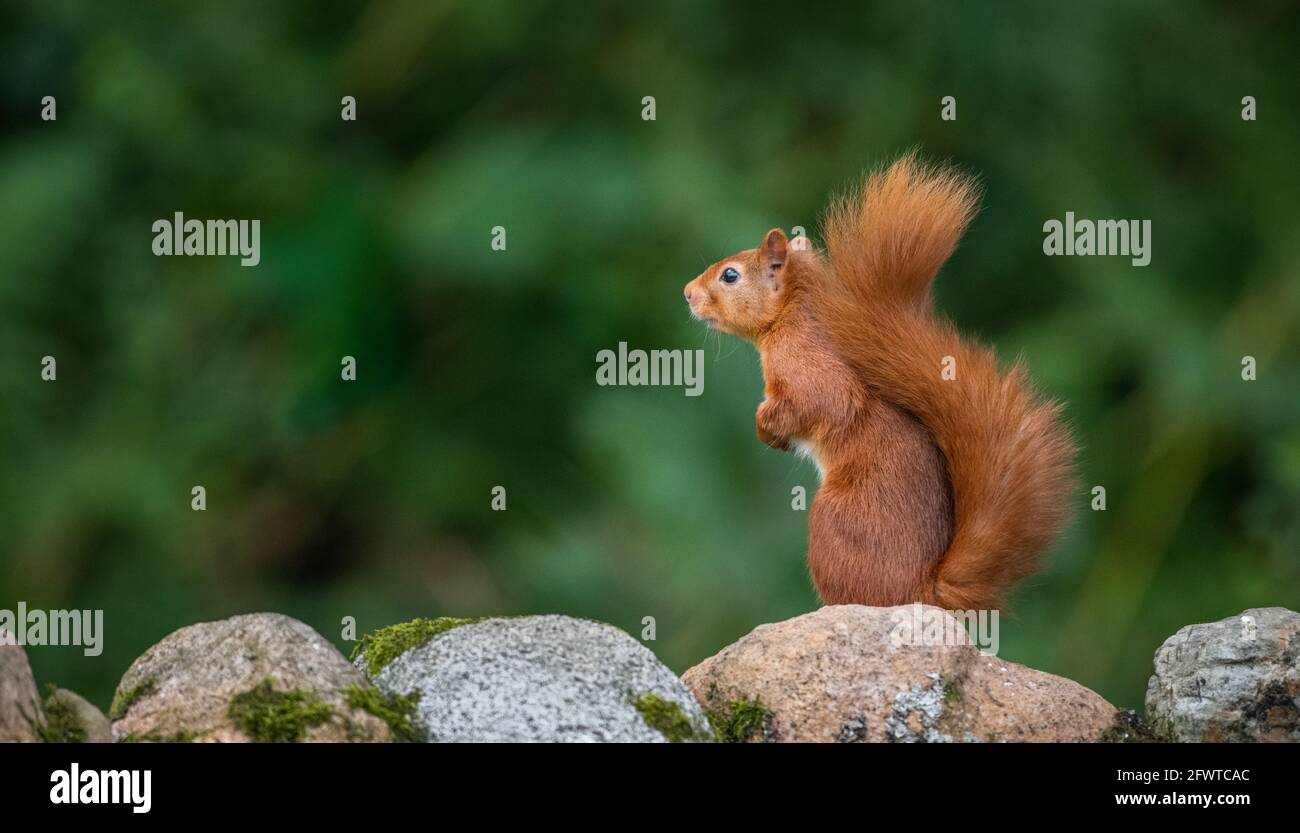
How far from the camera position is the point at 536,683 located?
2.50m

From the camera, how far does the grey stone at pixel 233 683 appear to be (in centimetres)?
242

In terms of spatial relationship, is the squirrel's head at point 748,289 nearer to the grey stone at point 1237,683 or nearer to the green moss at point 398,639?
the green moss at point 398,639

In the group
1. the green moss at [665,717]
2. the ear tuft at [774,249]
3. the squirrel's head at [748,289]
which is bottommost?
the green moss at [665,717]

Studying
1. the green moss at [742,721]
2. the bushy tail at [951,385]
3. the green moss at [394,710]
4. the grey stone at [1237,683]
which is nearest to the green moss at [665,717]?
the green moss at [742,721]

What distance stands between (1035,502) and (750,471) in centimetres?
218

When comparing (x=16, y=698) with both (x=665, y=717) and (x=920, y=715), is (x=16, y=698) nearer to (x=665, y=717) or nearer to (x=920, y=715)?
(x=665, y=717)

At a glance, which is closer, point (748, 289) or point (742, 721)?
point (742, 721)

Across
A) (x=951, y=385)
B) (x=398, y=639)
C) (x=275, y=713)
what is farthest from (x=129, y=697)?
(x=951, y=385)

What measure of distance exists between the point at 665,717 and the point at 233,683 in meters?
0.67

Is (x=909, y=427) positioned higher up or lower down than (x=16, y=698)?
higher up

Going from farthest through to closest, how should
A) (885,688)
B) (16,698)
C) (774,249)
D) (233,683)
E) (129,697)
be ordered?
1. (774,249)
2. (885,688)
3. (129,697)
4. (233,683)
5. (16,698)

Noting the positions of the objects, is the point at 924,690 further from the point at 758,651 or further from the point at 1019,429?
the point at 1019,429

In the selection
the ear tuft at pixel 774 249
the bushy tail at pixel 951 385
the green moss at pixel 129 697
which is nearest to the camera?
the green moss at pixel 129 697

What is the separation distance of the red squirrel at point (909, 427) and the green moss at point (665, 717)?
2.09 feet
